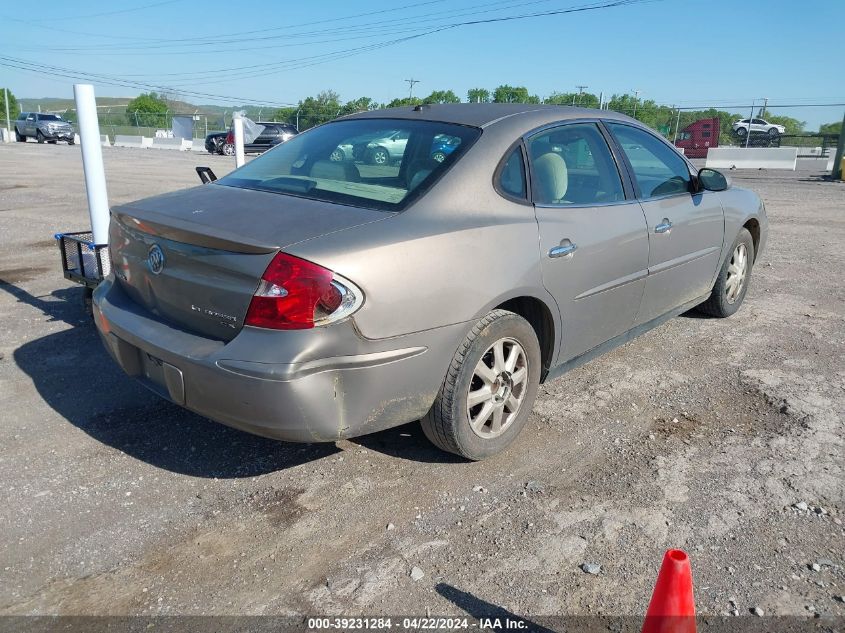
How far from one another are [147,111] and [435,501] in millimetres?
108849

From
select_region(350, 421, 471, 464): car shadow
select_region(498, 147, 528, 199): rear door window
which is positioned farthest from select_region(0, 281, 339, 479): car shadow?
select_region(498, 147, 528, 199): rear door window

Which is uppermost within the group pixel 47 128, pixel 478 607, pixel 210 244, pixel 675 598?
pixel 47 128

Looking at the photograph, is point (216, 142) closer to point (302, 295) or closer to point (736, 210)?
point (736, 210)

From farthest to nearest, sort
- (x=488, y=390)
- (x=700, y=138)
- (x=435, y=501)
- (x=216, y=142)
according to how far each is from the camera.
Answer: (x=216, y=142) < (x=700, y=138) < (x=488, y=390) < (x=435, y=501)

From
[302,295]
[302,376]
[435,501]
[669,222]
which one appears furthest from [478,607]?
[669,222]

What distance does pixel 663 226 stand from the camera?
166 inches

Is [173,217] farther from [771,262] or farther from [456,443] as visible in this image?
[771,262]

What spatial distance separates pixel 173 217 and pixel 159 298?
1.19 feet


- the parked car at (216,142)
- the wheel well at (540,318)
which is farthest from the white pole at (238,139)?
the parked car at (216,142)

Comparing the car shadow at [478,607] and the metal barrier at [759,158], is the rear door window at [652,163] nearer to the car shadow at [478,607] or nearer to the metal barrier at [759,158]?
the car shadow at [478,607]

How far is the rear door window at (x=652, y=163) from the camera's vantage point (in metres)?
4.19

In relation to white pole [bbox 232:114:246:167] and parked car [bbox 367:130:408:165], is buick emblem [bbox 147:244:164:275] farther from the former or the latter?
white pole [bbox 232:114:246:167]

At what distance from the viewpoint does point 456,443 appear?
3150mm

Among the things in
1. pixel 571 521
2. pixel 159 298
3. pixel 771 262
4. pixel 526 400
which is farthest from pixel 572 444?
pixel 771 262
